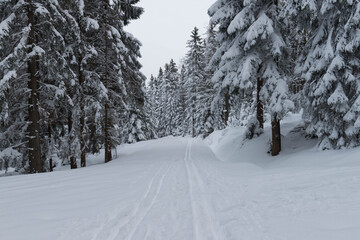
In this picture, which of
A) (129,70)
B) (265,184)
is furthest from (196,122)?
(265,184)

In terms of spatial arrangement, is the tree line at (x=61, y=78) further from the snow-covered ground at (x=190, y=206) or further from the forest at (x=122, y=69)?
the snow-covered ground at (x=190, y=206)

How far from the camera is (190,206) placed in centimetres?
595

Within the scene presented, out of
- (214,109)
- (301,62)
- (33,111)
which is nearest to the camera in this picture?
(33,111)

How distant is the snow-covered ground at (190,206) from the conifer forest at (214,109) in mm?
43

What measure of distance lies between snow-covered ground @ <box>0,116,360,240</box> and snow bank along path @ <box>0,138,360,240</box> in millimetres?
16

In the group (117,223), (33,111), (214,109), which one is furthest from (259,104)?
(33,111)

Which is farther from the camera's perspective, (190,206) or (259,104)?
(259,104)

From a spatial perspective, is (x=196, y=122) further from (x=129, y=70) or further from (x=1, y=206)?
(x=1, y=206)

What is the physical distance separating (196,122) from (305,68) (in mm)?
33870

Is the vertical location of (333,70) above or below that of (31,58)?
below

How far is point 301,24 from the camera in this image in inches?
477

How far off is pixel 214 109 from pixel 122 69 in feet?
23.4

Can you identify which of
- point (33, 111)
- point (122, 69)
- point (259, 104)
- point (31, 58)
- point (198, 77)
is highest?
point (198, 77)

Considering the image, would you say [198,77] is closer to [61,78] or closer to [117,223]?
[61,78]
